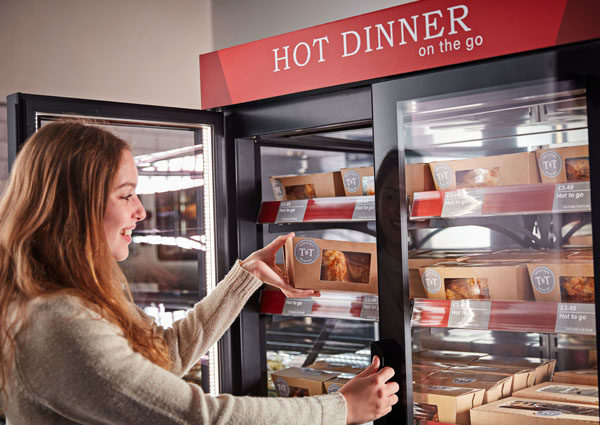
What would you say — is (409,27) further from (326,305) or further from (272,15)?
(272,15)

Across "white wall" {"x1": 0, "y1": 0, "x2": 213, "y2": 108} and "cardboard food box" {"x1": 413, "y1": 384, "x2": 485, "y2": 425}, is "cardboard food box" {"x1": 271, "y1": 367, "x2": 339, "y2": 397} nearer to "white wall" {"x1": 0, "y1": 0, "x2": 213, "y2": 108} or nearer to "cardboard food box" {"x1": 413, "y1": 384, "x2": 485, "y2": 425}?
"cardboard food box" {"x1": 413, "y1": 384, "x2": 485, "y2": 425}

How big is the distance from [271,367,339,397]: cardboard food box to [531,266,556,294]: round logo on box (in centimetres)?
88

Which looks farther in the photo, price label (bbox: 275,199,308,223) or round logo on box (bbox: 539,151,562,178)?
price label (bbox: 275,199,308,223)

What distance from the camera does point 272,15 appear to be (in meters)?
3.52

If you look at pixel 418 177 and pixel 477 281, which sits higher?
pixel 418 177

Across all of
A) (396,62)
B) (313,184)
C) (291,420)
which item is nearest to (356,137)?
(313,184)

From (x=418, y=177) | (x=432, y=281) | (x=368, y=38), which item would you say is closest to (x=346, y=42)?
(x=368, y=38)

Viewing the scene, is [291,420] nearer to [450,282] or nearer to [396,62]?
[450,282]

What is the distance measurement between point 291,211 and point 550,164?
907 millimetres

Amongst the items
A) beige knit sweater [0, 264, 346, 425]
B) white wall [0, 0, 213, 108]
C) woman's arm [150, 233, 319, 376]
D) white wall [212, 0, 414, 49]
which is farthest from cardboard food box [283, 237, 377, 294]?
white wall [0, 0, 213, 108]

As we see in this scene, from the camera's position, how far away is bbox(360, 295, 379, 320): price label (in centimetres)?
208

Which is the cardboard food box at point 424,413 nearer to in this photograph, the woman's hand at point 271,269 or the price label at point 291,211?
the woman's hand at point 271,269

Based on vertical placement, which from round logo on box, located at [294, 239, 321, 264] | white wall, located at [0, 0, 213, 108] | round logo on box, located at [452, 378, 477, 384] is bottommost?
round logo on box, located at [452, 378, 477, 384]

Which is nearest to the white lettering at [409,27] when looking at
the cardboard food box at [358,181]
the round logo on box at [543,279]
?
the cardboard food box at [358,181]
